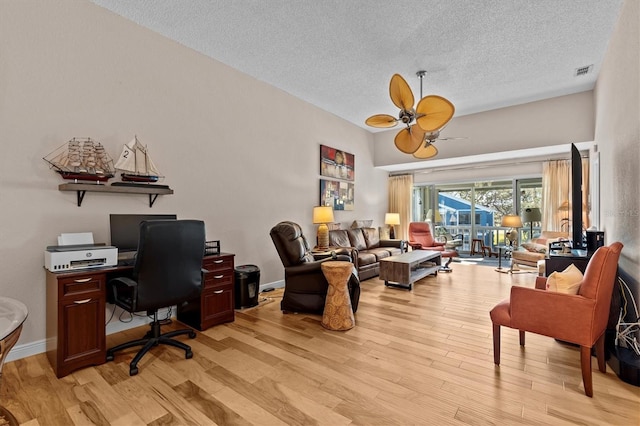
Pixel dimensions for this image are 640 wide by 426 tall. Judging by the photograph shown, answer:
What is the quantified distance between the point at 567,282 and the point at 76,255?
12.0ft

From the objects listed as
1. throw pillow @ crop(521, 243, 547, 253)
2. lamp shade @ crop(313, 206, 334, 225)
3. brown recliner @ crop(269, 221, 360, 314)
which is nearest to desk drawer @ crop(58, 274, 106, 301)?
brown recliner @ crop(269, 221, 360, 314)

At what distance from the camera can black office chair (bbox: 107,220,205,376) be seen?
2227mm

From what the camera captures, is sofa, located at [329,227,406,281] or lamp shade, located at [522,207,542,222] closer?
sofa, located at [329,227,406,281]

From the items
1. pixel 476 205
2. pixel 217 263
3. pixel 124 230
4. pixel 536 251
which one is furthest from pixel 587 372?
pixel 476 205

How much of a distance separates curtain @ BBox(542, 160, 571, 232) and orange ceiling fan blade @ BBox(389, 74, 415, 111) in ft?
15.6

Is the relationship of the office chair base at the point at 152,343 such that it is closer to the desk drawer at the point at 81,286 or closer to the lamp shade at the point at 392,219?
the desk drawer at the point at 81,286

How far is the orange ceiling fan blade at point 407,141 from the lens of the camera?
376cm

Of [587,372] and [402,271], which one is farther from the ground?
[402,271]

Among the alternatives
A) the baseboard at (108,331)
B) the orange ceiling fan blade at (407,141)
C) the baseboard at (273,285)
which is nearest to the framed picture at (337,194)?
the baseboard at (273,285)

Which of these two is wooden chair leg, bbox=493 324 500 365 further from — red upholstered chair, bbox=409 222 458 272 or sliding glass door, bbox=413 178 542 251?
sliding glass door, bbox=413 178 542 251

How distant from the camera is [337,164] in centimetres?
605

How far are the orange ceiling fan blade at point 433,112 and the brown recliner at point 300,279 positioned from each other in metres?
1.78

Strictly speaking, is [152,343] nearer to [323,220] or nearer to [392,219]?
[323,220]

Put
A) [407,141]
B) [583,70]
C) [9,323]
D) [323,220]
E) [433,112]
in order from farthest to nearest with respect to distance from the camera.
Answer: [323,220] < [583,70] < [407,141] < [433,112] < [9,323]
